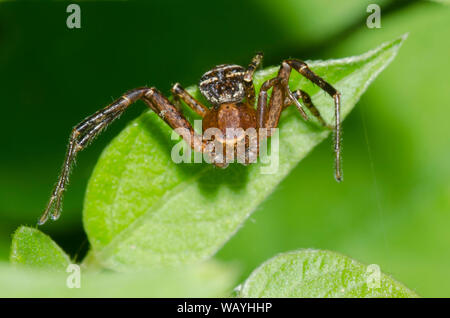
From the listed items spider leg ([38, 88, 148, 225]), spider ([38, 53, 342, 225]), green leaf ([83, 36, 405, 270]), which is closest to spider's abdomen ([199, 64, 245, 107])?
spider ([38, 53, 342, 225])

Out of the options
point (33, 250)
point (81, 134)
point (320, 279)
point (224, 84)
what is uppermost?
point (224, 84)

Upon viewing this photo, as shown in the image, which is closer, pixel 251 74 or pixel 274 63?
pixel 251 74

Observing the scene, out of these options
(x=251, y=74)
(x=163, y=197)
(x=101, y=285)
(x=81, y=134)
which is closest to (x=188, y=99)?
(x=251, y=74)

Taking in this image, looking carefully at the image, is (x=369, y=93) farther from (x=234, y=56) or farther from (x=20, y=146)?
(x=20, y=146)

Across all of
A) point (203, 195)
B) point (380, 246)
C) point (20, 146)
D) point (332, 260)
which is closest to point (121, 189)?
point (203, 195)

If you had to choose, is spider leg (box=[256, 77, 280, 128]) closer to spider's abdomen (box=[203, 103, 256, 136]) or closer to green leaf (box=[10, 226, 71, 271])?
spider's abdomen (box=[203, 103, 256, 136])

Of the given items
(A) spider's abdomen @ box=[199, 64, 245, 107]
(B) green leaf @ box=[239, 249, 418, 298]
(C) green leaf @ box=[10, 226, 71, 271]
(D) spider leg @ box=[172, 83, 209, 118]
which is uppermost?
(A) spider's abdomen @ box=[199, 64, 245, 107]

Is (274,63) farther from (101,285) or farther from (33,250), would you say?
(101,285)
